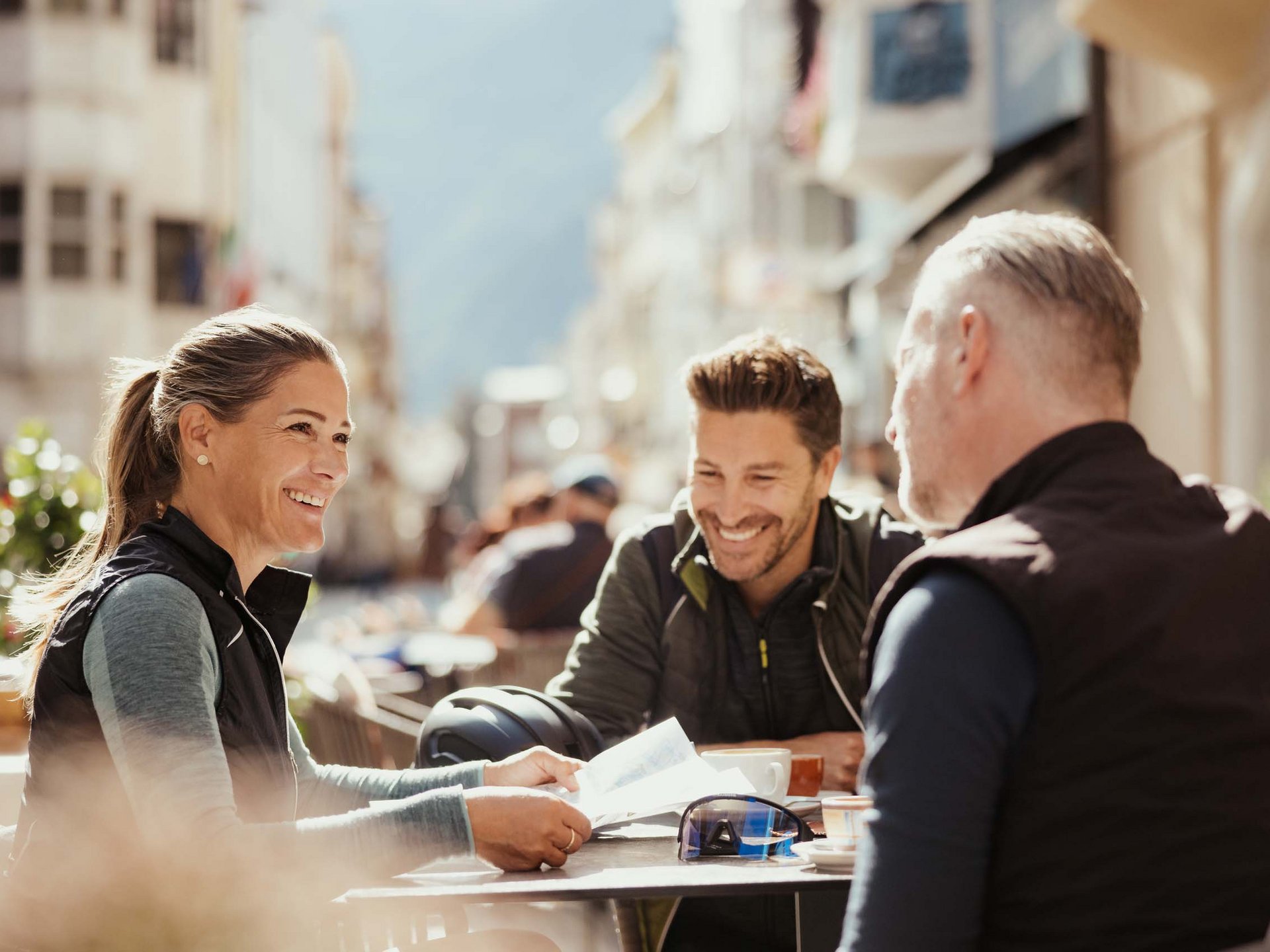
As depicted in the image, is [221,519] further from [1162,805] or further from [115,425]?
[1162,805]

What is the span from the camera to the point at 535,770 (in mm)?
3119

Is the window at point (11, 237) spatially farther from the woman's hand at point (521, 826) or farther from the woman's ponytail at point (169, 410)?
the woman's hand at point (521, 826)

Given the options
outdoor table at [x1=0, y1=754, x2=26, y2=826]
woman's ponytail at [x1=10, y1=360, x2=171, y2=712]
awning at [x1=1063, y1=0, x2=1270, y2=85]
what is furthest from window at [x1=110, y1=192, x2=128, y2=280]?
woman's ponytail at [x1=10, y1=360, x2=171, y2=712]

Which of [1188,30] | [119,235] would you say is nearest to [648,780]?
[1188,30]

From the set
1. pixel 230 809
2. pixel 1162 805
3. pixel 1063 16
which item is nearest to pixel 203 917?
pixel 230 809

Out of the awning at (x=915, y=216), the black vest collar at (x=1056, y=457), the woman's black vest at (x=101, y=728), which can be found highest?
the awning at (x=915, y=216)

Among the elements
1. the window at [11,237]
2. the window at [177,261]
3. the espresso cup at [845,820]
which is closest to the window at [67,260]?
the window at [11,237]

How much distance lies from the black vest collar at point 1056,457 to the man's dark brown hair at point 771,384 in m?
1.98

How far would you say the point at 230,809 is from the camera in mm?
2482

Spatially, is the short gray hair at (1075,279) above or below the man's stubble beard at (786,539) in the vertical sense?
above

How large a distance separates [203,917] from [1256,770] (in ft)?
4.78

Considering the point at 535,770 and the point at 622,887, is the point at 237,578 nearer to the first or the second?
the point at 535,770

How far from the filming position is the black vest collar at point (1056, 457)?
2.07 m

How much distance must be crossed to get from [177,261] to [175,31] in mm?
4400
